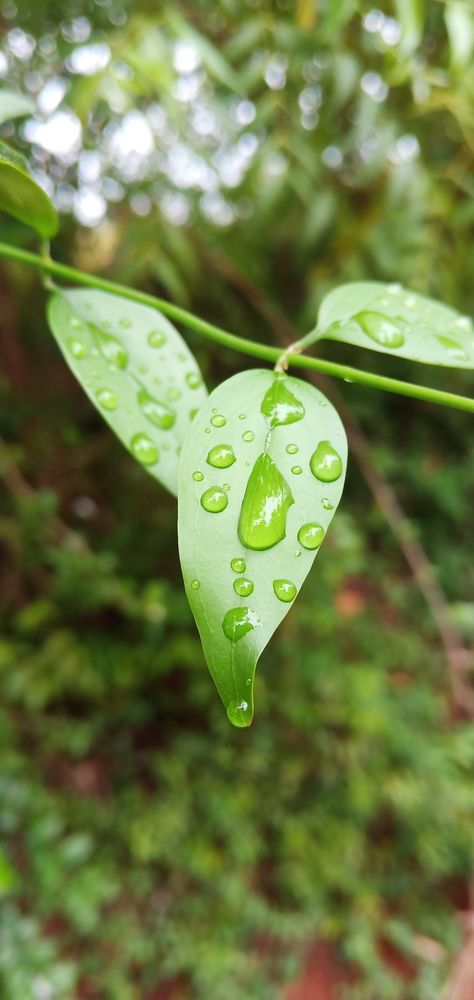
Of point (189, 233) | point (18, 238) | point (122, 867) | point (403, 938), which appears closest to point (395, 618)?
point (403, 938)

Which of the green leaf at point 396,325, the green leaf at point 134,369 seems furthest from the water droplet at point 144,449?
the green leaf at point 396,325

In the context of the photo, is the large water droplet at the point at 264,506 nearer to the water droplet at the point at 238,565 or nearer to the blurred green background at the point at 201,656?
the water droplet at the point at 238,565

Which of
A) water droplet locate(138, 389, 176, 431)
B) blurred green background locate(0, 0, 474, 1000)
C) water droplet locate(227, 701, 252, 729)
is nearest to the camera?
water droplet locate(227, 701, 252, 729)

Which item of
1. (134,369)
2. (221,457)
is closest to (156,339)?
(134,369)

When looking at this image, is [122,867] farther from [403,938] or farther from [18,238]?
[18,238]

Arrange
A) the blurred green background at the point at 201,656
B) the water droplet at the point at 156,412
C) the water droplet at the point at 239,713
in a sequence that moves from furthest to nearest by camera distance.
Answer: the blurred green background at the point at 201,656
the water droplet at the point at 156,412
the water droplet at the point at 239,713

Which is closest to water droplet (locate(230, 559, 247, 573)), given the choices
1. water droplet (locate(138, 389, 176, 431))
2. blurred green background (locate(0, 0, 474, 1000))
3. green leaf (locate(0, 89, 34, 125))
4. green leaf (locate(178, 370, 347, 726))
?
green leaf (locate(178, 370, 347, 726))

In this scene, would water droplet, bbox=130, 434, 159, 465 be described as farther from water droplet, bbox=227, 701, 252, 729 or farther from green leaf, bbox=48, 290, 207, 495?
water droplet, bbox=227, 701, 252, 729
